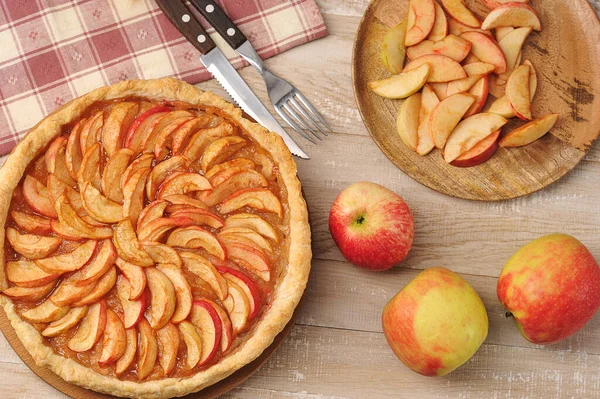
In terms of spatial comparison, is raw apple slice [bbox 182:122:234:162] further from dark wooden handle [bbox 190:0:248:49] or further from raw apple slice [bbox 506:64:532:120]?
raw apple slice [bbox 506:64:532:120]

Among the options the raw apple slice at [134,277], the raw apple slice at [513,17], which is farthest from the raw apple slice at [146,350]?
the raw apple slice at [513,17]

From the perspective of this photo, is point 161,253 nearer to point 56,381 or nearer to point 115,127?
point 115,127

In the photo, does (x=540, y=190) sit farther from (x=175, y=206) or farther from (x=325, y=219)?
(x=175, y=206)

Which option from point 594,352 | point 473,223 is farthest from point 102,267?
point 594,352

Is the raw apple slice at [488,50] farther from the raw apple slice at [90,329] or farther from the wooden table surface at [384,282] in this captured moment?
the raw apple slice at [90,329]

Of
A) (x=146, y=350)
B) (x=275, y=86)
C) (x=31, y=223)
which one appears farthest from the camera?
(x=275, y=86)

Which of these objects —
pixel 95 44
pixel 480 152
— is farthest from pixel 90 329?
pixel 480 152
